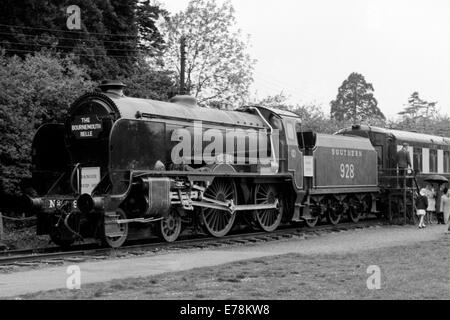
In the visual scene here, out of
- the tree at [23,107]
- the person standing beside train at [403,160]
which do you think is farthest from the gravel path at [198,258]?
the tree at [23,107]

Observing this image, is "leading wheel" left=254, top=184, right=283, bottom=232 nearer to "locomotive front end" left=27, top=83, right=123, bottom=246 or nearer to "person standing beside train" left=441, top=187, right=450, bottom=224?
"locomotive front end" left=27, top=83, right=123, bottom=246

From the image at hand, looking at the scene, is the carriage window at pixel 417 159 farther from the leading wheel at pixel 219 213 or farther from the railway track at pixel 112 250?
the leading wheel at pixel 219 213

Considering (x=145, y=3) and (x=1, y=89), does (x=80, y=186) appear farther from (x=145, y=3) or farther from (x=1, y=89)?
(x=145, y=3)

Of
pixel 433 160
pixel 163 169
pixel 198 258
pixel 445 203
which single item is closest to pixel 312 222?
pixel 445 203

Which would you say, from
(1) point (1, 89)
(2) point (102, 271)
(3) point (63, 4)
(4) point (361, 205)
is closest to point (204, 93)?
(3) point (63, 4)

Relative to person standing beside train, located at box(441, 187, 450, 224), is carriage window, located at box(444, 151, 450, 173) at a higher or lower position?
higher

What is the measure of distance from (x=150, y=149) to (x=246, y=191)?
4.12 meters

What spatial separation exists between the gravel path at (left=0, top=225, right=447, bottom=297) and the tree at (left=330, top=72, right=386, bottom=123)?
57.0 m

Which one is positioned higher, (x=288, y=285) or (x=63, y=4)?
(x=63, y=4)

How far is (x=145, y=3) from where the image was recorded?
43062 millimetres

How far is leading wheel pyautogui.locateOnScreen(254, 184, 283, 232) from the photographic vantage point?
1897 cm

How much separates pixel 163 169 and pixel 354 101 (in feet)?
210

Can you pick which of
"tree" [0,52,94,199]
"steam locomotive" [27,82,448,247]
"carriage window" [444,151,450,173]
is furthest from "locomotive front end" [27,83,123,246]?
"carriage window" [444,151,450,173]
